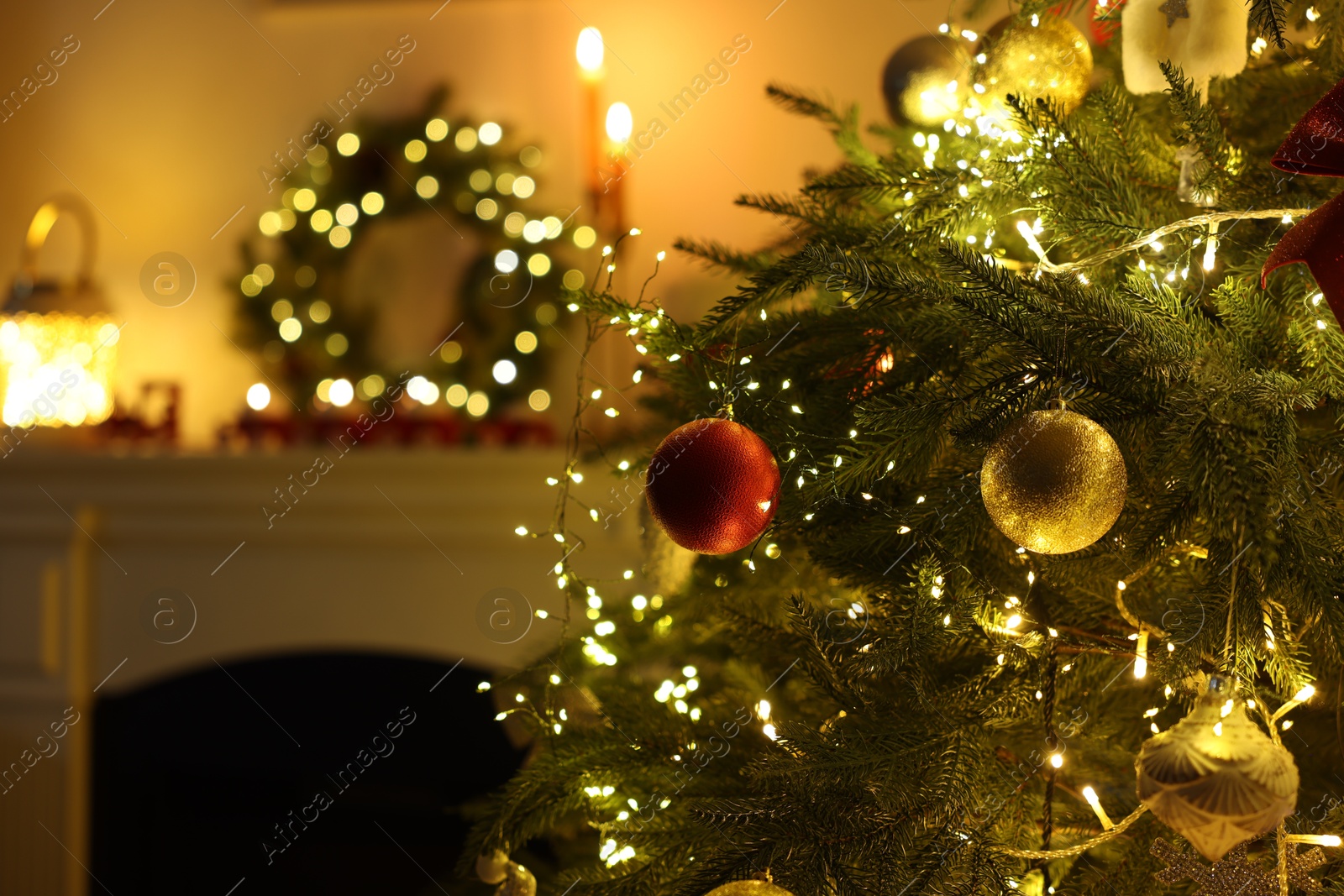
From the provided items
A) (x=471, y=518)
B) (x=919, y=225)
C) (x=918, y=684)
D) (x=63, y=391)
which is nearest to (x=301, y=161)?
(x=63, y=391)

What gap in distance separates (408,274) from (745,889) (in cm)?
167

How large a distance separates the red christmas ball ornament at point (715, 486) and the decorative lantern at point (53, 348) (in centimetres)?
175

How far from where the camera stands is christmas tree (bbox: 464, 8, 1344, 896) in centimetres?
46

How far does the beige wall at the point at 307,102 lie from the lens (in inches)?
70.2

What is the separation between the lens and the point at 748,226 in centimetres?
182

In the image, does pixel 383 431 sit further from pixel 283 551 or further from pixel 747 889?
pixel 747 889

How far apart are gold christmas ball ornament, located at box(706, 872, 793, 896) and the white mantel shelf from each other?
1086 millimetres

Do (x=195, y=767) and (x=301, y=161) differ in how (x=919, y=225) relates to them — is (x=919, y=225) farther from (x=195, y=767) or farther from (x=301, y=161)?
(x=195, y=767)

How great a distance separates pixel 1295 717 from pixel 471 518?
1.29 metres

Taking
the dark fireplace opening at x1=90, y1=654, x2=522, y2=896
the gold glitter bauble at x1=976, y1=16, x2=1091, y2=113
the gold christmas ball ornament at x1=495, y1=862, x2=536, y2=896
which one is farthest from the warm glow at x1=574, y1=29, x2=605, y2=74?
the gold christmas ball ornament at x1=495, y1=862, x2=536, y2=896

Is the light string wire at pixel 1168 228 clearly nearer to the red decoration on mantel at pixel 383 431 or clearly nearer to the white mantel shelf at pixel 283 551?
the white mantel shelf at pixel 283 551

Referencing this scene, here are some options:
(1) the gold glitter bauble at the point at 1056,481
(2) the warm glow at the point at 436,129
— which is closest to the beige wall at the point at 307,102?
(2) the warm glow at the point at 436,129

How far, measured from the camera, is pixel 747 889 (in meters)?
0.51

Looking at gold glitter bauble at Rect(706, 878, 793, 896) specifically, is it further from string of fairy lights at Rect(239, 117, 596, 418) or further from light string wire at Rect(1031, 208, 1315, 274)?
string of fairy lights at Rect(239, 117, 596, 418)
